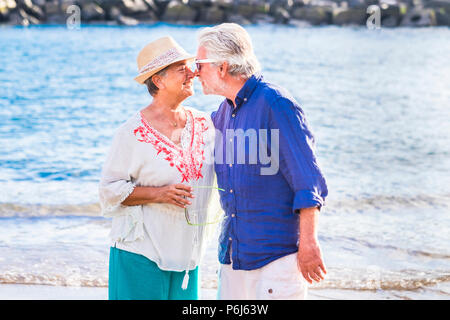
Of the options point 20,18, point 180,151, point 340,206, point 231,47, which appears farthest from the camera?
point 20,18

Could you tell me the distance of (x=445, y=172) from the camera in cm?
1060

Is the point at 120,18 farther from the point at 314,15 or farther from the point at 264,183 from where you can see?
the point at 264,183

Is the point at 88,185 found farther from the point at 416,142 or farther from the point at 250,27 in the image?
the point at 250,27

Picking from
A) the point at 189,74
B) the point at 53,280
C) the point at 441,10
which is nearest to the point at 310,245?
the point at 189,74

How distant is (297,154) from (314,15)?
142 ft

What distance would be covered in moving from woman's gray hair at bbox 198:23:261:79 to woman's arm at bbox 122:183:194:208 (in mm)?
534

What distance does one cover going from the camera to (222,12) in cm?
4472

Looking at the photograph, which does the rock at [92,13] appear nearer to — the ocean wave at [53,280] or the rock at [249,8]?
the rock at [249,8]

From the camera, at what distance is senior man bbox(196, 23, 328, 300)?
262 cm

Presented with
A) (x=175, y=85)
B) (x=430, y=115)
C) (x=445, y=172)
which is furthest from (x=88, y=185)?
(x=430, y=115)

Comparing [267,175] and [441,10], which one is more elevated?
[441,10]

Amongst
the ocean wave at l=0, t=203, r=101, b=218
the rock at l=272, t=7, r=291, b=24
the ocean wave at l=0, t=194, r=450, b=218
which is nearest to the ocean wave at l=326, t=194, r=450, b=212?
the ocean wave at l=0, t=194, r=450, b=218

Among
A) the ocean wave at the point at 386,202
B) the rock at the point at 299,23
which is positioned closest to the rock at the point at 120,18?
the rock at the point at 299,23

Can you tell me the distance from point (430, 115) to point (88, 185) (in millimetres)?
9419
